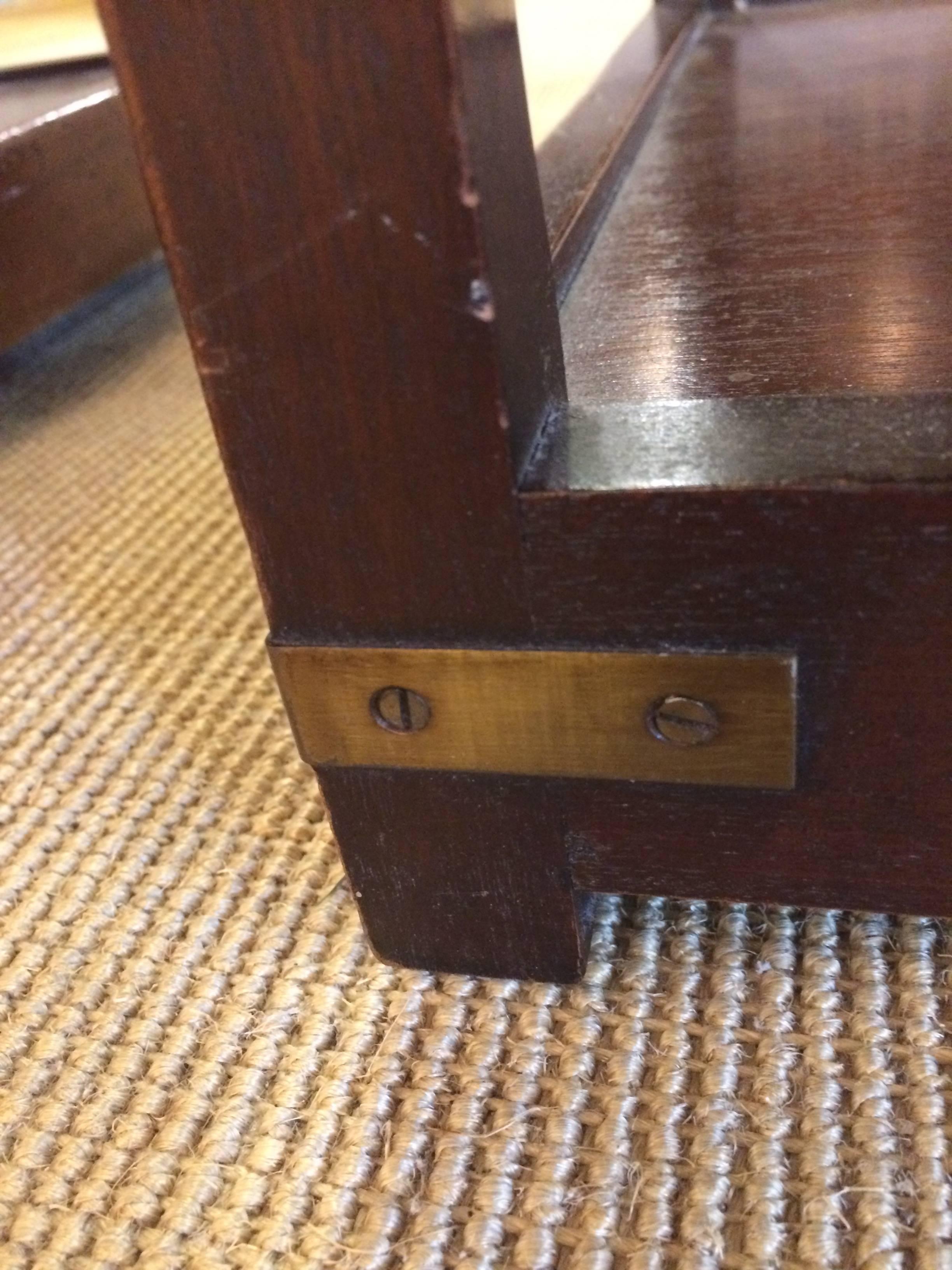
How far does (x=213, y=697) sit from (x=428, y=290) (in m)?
0.42

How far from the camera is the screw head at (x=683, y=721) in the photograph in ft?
1.21

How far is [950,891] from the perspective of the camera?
41 cm

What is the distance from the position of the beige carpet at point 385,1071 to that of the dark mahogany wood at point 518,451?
0.04 m

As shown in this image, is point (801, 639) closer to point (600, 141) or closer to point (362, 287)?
point (362, 287)

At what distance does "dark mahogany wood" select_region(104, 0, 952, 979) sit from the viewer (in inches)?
11.9

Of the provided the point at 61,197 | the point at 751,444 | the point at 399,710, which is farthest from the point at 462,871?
the point at 61,197

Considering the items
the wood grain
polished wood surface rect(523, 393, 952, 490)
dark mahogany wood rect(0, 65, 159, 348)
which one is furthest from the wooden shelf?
dark mahogany wood rect(0, 65, 159, 348)

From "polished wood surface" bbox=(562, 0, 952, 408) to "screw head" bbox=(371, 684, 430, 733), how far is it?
11 centimetres

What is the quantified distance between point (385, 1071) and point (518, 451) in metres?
0.24

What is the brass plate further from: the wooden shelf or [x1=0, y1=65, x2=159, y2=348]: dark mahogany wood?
[x1=0, y1=65, x2=159, y2=348]: dark mahogany wood

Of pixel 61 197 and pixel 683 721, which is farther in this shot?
pixel 61 197

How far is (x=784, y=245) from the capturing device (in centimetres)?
→ 50

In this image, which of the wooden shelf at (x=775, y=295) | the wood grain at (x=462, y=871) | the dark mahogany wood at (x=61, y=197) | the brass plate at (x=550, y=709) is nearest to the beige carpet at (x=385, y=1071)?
the wood grain at (x=462, y=871)

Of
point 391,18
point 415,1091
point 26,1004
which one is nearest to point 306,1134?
point 415,1091
